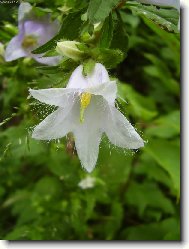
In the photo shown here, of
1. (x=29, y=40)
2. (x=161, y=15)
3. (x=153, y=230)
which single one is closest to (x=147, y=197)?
(x=153, y=230)

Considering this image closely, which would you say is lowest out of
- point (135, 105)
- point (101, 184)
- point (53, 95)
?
point (101, 184)

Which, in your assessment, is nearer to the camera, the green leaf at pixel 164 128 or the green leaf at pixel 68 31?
the green leaf at pixel 68 31

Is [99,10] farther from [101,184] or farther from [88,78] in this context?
[101,184]

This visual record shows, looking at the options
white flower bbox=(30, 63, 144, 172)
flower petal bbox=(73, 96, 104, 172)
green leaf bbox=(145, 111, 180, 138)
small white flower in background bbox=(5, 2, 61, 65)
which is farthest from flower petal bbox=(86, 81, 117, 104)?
green leaf bbox=(145, 111, 180, 138)

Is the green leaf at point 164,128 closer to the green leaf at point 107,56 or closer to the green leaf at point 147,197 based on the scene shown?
the green leaf at point 147,197

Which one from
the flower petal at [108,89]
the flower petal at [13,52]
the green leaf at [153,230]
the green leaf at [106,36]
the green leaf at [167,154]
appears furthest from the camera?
the green leaf at [153,230]

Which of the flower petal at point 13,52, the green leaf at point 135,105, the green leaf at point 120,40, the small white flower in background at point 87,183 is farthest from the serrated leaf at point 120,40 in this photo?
the small white flower in background at point 87,183

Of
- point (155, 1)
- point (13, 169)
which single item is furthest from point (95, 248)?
point (155, 1)
